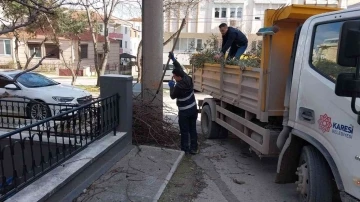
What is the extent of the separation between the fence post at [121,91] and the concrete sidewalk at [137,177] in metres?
0.63

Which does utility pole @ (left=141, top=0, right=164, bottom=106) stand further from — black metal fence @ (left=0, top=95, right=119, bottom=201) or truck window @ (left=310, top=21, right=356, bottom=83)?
truck window @ (left=310, top=21, right=356, bottom=83)

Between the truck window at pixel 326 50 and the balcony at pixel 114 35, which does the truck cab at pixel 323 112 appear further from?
the balcony at pixel 114 35

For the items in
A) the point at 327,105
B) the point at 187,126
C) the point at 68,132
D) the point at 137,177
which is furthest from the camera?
the point at 187,126

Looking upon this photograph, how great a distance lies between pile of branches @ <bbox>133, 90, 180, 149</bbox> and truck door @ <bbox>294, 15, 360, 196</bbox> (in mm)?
3250

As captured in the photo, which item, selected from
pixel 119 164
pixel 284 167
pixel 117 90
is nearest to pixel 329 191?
pixel 284 167

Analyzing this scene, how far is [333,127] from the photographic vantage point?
2838 mm

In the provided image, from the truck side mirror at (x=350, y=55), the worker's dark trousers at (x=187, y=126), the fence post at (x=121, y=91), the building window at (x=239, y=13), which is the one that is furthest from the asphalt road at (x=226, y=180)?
the building window at (x=239, y=13)

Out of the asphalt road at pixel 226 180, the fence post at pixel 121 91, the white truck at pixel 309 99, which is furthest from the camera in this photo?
the fence post at pixel 121 91

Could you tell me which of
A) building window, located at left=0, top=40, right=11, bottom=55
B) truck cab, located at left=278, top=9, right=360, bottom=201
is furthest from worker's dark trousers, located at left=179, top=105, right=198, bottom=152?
building window, located at left=0, top=40, right=11, bottom=55

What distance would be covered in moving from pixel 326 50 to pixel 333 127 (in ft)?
2.85

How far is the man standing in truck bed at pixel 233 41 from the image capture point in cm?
670

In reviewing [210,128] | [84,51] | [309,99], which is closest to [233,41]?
[210,128]

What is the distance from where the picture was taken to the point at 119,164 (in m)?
4.86

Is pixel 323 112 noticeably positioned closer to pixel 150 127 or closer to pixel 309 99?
pixel 309 99
